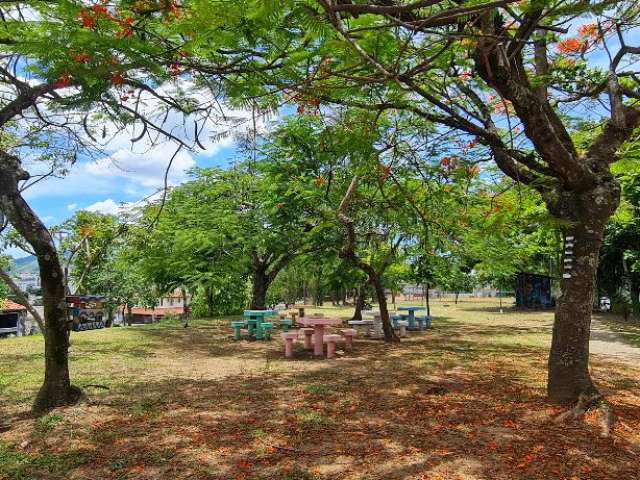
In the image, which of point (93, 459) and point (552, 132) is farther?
point (552, 132)

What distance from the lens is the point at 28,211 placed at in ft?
17.7

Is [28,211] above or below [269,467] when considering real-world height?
above

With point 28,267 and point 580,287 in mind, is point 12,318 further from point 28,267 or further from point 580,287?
point 580,287

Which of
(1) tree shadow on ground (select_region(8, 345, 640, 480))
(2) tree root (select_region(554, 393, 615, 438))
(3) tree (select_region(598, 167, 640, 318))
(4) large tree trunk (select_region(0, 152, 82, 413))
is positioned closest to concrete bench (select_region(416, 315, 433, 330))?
(3) tree (select_region(598, 167, 640, 318))

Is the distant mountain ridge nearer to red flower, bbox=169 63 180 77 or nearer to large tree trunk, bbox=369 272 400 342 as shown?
red flower, bbox=169 63 180 77

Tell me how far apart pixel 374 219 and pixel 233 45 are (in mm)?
8344

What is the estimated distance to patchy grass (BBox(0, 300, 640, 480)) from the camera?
3.91m

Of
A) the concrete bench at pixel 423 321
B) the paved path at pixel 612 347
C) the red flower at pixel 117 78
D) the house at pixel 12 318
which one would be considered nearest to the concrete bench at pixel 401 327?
the concrete bench at pixel 423 321

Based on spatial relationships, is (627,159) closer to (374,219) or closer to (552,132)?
(552,132)

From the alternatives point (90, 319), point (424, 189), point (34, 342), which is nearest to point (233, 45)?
point (424, 189)

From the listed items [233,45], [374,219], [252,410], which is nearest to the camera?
[233,45]

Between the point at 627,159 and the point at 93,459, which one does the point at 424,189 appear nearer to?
the point at 627,159

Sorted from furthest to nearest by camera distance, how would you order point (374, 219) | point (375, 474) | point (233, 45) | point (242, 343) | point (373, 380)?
point (242, 343), point (374, 219), point (373, 380), point (233, 45), point (375, 474)

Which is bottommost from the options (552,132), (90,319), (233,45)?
(90,319)
